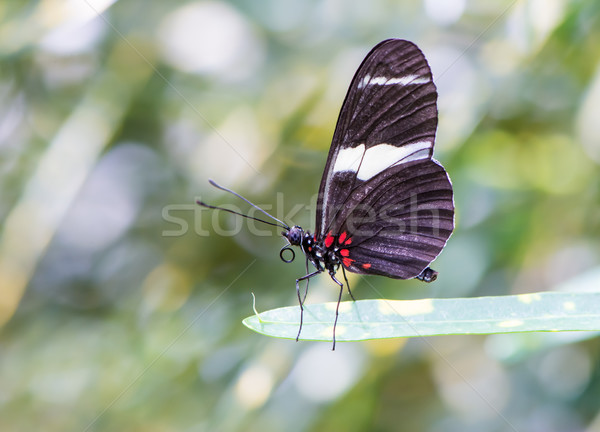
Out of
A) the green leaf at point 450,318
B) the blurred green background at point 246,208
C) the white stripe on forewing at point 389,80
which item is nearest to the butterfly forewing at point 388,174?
the white stripe on forewing at point 389,80

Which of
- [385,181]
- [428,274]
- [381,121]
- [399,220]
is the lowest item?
[428,274]

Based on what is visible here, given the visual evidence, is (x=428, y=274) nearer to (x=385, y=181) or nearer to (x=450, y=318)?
(x=385, y=181)

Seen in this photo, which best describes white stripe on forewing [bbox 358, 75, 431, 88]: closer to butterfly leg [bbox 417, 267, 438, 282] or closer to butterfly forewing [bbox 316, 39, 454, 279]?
butterfly forewing [bbox 316, 39, 454, 279]

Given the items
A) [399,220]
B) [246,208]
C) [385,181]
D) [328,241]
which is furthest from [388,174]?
[246,208]

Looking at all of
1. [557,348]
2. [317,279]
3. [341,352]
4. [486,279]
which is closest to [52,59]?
[317,279]

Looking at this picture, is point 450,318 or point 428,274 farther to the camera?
point 428,274

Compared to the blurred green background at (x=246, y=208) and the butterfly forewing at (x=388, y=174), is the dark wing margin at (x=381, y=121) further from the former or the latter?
the blurred green background at (x=246, y=208)

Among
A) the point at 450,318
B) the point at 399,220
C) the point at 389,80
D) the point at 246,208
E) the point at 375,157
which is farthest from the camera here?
the point at 246,208

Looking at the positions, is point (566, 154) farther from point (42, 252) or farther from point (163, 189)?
point (42, 252)
